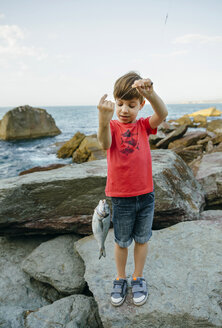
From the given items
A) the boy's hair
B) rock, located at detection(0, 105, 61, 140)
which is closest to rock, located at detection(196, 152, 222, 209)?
the boy's hair

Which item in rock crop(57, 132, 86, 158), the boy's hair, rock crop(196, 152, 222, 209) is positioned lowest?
rock crop(57, 132, 86, 158)

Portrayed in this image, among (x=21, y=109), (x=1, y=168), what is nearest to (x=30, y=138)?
(x=21, y=109)

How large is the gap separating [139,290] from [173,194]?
5.45ft

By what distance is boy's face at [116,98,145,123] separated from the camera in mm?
2211

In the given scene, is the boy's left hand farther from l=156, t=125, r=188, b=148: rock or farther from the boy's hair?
l=156, t=125, r=188, b=148: rock

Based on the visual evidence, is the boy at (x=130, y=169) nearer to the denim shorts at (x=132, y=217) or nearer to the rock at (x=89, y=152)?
the denim shorts at (x=132, y=217)

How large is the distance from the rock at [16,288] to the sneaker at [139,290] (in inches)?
55.1

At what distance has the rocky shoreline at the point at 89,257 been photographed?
2.40 m

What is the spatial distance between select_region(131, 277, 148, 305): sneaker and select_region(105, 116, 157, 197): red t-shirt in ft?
3.37

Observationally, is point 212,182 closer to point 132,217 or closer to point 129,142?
point 132,217

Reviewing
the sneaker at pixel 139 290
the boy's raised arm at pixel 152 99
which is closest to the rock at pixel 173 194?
the sneaker at pixel 139 290

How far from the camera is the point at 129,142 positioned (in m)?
2.31

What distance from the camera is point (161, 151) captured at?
508cm

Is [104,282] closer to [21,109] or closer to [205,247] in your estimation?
[205,247]
